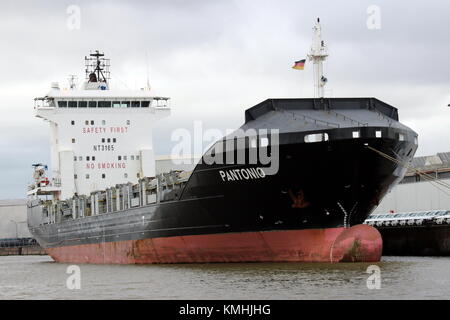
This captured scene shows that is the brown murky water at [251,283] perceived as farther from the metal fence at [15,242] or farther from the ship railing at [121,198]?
the metal fence at [15,242]

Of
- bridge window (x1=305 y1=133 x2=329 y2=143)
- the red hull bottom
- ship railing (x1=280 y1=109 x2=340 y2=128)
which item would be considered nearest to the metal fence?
the red hull bottom

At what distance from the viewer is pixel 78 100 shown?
43.1m

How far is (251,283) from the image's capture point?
20.7m

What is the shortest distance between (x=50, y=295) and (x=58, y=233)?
22.0 metres

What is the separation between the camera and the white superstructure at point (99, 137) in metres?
42.5

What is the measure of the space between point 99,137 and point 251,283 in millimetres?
23325

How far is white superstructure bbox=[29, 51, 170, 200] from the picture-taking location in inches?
1674

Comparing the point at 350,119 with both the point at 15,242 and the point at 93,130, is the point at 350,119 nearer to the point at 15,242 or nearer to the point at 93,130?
the point at 93,130

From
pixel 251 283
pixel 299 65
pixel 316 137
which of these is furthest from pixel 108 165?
pixel 251 283

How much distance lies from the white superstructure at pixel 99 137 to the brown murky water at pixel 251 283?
1531 centimetres

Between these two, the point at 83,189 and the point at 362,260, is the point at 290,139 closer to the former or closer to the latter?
the point at 362,260

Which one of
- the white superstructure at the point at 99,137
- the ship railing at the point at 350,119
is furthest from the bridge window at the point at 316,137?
the white superstructure at the point at 99,137
